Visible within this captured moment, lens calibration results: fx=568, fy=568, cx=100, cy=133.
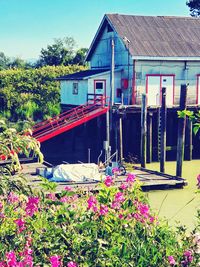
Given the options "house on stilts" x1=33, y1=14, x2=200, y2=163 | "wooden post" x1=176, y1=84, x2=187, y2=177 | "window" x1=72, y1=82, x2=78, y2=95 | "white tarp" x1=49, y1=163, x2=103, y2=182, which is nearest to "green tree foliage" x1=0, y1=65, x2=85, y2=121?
"window" x1=72, y1=82, x2=78, y2=95

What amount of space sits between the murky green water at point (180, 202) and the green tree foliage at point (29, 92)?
48.5 feet

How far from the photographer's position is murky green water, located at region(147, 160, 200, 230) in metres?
16.2

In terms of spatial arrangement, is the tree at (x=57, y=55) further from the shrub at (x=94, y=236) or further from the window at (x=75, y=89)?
the shrub at (x=94, y=236)

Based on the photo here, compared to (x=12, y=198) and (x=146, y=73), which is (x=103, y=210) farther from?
(x=146, y=73)

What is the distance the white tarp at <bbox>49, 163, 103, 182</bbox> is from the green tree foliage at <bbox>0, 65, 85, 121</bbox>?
16902mm

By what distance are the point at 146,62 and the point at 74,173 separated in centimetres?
1041

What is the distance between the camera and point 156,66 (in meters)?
28.8

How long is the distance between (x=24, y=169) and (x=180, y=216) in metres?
8.12

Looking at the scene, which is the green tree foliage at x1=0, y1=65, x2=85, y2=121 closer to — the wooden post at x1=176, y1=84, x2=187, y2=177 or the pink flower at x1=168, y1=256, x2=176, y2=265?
the wooden post at x1=176, y1=84, x2=187, y2=177

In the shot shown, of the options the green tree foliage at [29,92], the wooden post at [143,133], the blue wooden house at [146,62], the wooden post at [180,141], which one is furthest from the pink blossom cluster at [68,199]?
the green tree foliage at [29,92]

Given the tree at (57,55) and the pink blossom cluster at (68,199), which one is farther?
the tree at (57,55)

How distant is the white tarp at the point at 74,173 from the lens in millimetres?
19750

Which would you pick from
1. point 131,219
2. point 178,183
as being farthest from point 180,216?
point 131,219

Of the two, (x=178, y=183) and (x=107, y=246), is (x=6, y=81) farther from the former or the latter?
(x=107, y=246)
